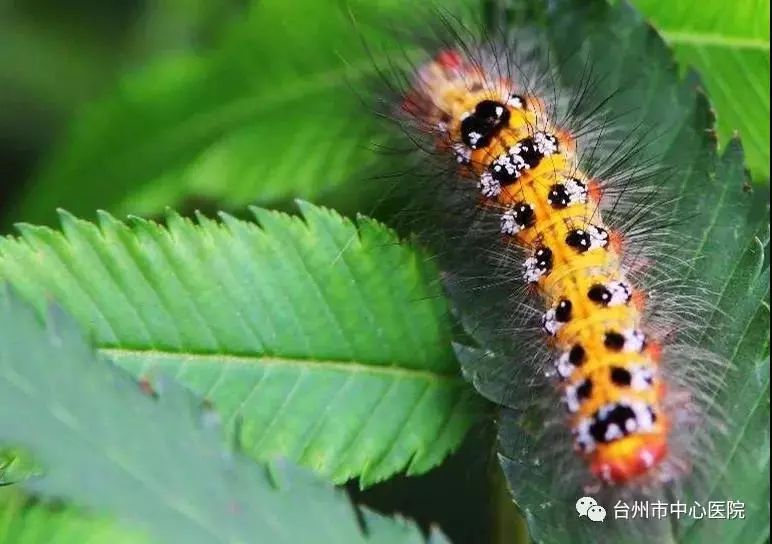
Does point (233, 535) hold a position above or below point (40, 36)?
below

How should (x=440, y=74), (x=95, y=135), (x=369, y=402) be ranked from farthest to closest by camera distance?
(x=95, y=135), (x=440, y=74), (x=369, y=402)

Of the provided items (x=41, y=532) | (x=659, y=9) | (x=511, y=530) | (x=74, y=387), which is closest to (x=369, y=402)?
(x=511, y=530)

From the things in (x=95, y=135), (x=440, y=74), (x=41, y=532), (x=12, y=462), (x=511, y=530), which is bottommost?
(x=511, y=530)

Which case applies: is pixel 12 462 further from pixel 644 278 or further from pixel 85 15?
pixel 85 15

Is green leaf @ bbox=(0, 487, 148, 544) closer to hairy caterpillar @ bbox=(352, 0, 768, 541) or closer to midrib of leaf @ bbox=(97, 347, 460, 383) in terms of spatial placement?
midrib of leaf @ bbox=(97, 347, 460, 383)

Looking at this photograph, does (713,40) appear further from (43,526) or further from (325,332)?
(43,526)

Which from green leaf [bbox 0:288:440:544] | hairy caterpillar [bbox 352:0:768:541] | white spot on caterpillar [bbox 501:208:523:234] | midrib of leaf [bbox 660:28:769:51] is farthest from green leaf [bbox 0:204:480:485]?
midrib of leaf [bbox 660:28:769:51]
